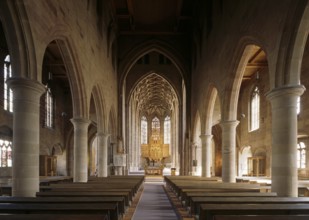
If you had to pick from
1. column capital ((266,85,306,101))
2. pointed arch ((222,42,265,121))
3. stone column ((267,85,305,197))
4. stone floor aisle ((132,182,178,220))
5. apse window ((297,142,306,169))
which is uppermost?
pointed arch ((222,42,265,121))

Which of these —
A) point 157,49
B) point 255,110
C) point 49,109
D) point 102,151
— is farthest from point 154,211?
point 49,109

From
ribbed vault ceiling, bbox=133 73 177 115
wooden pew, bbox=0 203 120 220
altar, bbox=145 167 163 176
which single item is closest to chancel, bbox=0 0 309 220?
wooden pew, bbox=0 203 120 220

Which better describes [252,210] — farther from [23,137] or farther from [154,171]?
[154,171]

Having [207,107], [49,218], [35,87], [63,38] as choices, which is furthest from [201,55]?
[49,218]

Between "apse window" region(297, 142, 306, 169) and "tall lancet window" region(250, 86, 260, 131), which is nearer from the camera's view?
"apse window" region(297, 142, 306, 169)

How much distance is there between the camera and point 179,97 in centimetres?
2886

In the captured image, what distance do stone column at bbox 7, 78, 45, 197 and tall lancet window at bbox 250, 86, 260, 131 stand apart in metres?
18.2

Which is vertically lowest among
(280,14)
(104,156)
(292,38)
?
(104,156)

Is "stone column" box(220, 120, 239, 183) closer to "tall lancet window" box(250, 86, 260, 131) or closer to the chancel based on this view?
the chancel

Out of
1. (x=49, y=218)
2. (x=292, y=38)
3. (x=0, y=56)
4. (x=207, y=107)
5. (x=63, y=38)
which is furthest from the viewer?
(x=207, y=107)

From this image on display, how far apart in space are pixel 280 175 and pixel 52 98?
20222 millimetres

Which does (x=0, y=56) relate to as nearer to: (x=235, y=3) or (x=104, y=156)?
(x=104, y=156)

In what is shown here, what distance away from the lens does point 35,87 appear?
7.95 m

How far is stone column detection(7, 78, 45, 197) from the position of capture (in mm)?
7746
